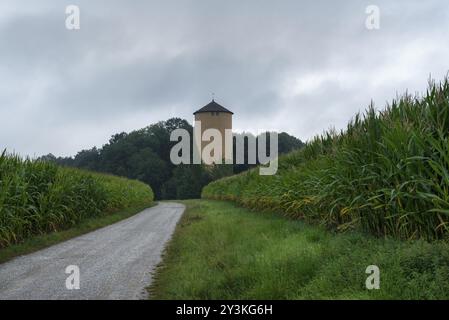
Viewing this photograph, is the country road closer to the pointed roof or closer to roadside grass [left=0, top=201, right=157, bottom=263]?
roadside grass [left=0, top=201, right=157, bottom=263]

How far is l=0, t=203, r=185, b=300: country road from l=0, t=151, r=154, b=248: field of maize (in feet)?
4.10

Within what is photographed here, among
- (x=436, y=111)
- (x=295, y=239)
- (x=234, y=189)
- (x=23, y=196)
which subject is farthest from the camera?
(x=234, y=189)

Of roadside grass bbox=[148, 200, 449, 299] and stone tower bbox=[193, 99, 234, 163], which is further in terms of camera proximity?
stone tower bbox=[193, 99, 234, 163]

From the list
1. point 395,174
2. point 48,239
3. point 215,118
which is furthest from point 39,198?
point 215,118

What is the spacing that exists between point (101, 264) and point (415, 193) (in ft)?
21.7

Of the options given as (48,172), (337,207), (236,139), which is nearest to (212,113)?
(236,139)

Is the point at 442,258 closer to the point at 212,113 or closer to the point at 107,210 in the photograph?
the point at 107,210

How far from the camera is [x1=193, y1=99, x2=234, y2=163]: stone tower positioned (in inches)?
3477

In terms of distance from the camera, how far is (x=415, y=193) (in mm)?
6887

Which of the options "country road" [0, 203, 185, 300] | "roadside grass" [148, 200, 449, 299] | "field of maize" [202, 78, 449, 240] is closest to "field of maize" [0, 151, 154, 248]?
"country road" [0, 203, 185, 300]

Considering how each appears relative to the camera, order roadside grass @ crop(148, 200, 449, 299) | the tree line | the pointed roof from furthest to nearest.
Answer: the pointed roof
the tree line
roadside grass @ crop(148, 200, 449, 299)

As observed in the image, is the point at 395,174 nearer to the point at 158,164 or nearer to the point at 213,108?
the point at 213,108

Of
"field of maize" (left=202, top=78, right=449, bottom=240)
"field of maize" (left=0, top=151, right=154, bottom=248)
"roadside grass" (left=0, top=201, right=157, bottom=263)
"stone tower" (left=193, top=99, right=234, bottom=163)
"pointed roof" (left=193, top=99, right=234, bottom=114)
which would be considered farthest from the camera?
"pointed roof" (left=193, top=99, right=234, bottom=114)

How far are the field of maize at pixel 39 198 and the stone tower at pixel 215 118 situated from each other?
222ft
